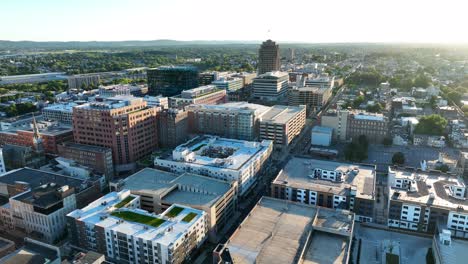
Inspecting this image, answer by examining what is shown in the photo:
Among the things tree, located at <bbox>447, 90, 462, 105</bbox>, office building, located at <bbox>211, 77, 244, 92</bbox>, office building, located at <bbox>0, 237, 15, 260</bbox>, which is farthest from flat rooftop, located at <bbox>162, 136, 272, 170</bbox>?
tree, located at <bbox>447, 90, 462, 105</bbox>

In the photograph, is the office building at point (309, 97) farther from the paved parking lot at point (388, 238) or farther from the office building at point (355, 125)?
the paved parking lot at point (388, 238)

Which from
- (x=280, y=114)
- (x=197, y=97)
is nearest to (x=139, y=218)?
(x=280, y=114)

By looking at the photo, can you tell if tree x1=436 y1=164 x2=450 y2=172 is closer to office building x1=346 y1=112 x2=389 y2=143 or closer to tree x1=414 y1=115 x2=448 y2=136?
office building x1=346 y1=112 x2=389 y2=143

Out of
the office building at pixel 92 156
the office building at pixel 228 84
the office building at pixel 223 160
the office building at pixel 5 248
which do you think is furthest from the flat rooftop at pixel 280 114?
the office building at pixel 5 248

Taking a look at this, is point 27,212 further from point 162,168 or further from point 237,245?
point 237,245

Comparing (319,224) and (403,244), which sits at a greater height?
(319,224)

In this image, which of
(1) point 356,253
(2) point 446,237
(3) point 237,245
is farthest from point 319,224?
(2) point 446,237
